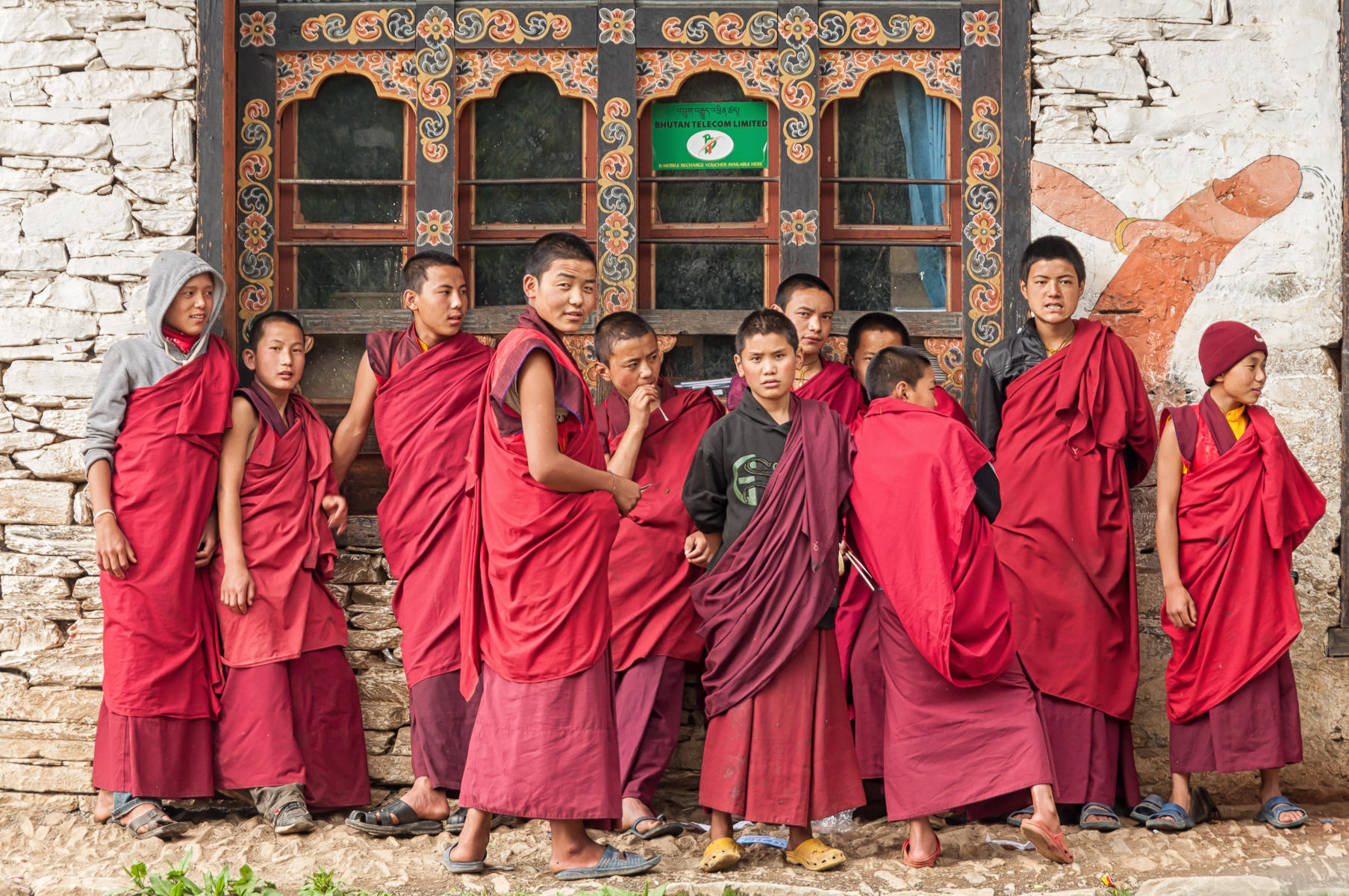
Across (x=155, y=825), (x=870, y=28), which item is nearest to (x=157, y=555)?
(x=155, y=825)

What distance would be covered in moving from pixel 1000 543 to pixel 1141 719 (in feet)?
3.36

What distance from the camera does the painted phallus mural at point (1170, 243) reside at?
4.87 meters

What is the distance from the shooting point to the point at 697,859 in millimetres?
3811

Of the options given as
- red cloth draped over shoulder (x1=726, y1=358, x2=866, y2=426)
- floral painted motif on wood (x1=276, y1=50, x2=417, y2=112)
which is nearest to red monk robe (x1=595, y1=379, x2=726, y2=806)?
red cloth draped over shoulder (x1=726, y1=358, x2=866, y2=426)

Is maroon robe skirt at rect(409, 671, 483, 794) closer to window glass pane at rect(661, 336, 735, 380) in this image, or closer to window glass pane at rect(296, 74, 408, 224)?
window glass pane at rect(661, 336, 735, 380)

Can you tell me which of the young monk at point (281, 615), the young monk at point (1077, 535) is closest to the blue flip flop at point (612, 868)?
the young monk at point (281, 615)

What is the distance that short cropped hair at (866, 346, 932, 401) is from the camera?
12.9 ft

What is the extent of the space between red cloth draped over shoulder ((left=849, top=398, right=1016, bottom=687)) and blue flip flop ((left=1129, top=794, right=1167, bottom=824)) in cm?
105

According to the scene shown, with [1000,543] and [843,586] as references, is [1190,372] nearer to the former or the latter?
[1000,543]

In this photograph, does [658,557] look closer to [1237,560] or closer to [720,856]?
[720,856]

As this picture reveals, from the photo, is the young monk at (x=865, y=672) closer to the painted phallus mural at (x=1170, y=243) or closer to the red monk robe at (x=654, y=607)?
the red monk robe at (x=654, y=607)

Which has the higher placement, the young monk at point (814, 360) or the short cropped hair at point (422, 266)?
the short cropped hair at point (422, 266)

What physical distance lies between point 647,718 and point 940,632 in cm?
117

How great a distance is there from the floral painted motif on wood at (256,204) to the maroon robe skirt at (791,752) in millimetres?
2806
